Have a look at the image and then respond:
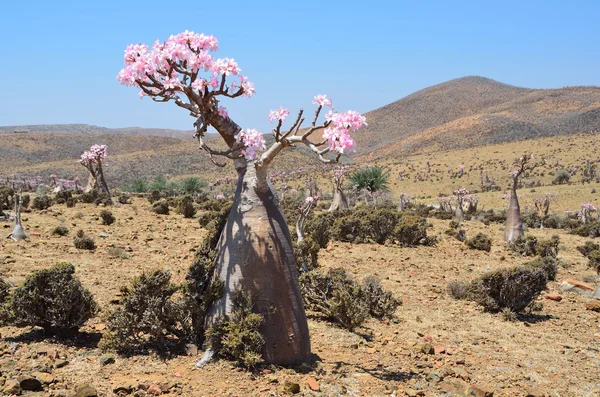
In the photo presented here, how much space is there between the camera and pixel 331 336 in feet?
19.8

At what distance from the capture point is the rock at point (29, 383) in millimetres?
3873

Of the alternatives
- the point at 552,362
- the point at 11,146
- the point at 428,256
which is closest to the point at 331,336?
the point at 552,362

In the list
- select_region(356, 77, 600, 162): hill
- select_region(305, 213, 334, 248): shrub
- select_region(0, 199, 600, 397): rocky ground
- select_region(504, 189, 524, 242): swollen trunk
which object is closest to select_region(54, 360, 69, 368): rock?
select_region(0, 199, 600, 397): rocky ground

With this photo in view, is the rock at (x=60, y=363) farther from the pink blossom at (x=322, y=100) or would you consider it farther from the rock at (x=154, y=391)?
the pink blossom at (x=322, y=100)

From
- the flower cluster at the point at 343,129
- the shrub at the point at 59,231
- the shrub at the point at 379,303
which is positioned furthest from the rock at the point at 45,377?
the shrub at the point at 59,231

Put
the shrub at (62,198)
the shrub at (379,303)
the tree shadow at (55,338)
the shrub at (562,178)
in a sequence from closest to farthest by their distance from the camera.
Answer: the tree shadow at (55,338), the shrub at (379,303), the shrub at (62,198), the shrub at (562,178)

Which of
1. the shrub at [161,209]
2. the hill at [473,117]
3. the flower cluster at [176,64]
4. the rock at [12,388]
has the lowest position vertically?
the shrub at [161,209]

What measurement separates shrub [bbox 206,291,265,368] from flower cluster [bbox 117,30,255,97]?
193cm

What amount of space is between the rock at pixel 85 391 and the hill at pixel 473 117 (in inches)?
2747

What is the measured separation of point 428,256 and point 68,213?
36.0ft

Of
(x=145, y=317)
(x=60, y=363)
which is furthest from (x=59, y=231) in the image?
(x=60, y=363)

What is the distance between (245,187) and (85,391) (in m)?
2.16

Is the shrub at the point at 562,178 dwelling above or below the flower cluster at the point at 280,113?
below

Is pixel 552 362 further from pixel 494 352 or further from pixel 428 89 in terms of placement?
pixel 428 89
